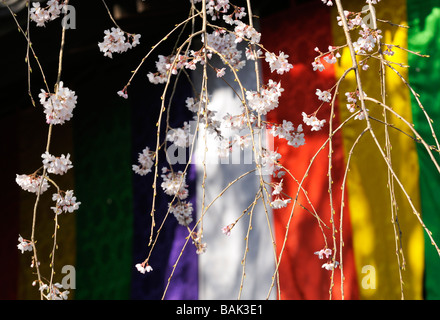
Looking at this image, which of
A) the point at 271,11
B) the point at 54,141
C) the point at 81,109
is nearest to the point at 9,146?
the point at 54,141

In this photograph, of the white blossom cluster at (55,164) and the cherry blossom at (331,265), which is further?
the white blossom cluster at (55,164)

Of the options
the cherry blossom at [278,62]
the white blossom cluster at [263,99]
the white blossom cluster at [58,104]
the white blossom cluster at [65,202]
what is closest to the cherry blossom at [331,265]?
the white blossom cluster at [263,99]

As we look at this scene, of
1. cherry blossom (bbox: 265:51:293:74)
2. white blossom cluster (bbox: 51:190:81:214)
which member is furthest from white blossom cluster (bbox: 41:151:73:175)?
cherry blossom (bbox: 265:51:293:74)

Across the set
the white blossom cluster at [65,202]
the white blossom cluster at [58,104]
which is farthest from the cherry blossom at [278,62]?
the white blossom cluster at [65,202]

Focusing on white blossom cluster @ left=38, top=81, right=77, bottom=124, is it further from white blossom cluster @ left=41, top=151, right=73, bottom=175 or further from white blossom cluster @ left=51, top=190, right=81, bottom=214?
white blossom cluster @ left=51, top=190, right=81, bottom=214

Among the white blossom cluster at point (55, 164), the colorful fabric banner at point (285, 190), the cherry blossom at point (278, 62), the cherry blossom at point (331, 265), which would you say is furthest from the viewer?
the colorful fabric banner at point (285, 190)

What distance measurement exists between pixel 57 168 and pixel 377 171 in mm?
1322

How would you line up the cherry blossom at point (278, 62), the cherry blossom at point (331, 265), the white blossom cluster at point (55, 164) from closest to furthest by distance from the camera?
1. the cherry blossom at point (331, 265)
2. the white blossom cluster at point (55, 164)
3. the cherry blossom at point (278, 62)

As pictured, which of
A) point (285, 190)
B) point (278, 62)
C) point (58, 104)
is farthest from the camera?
point (285, 190)

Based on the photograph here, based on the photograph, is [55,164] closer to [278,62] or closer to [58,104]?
[58,104]

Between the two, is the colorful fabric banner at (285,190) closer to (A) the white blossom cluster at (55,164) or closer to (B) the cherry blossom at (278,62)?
(B) the cherry blossom at (278,62)

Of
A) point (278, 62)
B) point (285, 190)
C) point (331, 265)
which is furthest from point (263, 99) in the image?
point (285, 190)

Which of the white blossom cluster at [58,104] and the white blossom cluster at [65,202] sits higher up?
the white blossom cluster at [58,104]

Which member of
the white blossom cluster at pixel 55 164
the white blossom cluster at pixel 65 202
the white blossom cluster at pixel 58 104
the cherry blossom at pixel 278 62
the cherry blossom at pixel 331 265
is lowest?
the cherry blossom at pixel 331 265
